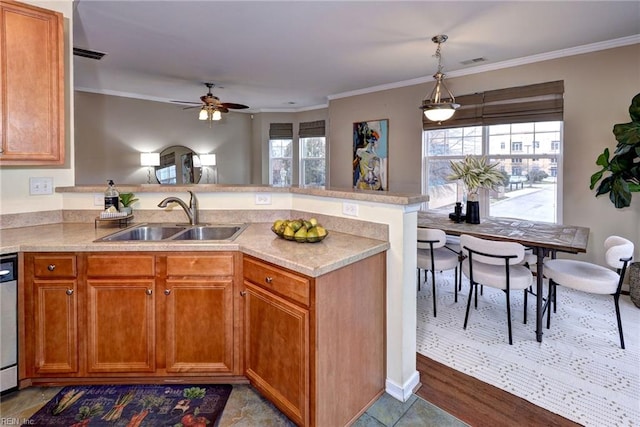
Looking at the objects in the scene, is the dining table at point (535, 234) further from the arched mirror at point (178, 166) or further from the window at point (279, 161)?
the arched mirror at point (178, 166)

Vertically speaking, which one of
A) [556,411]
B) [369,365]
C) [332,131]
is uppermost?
[332,131]

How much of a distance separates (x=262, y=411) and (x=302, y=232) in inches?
39.4

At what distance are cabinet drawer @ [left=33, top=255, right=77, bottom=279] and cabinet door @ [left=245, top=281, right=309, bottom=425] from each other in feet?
3.24

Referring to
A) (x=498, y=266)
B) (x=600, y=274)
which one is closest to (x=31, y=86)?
(x=498, y=266)

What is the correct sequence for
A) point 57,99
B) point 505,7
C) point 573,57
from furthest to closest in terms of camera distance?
point 573,57, point 505,7, point 57,99

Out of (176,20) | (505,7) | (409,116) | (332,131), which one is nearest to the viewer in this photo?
(505,7)

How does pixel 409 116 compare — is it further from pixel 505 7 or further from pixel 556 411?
pixel 556 411

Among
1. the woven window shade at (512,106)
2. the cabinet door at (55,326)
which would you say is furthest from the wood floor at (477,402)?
the woven window shade at (512,106)

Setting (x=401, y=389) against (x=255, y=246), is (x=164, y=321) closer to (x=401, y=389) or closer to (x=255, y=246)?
(x=255, y=246)

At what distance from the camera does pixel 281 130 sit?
7.75 m

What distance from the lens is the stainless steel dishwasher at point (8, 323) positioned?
6.12ft

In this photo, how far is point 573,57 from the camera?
3918 millimetres

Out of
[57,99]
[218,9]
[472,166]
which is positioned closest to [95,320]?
[57,99]

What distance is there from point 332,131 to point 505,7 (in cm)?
388
